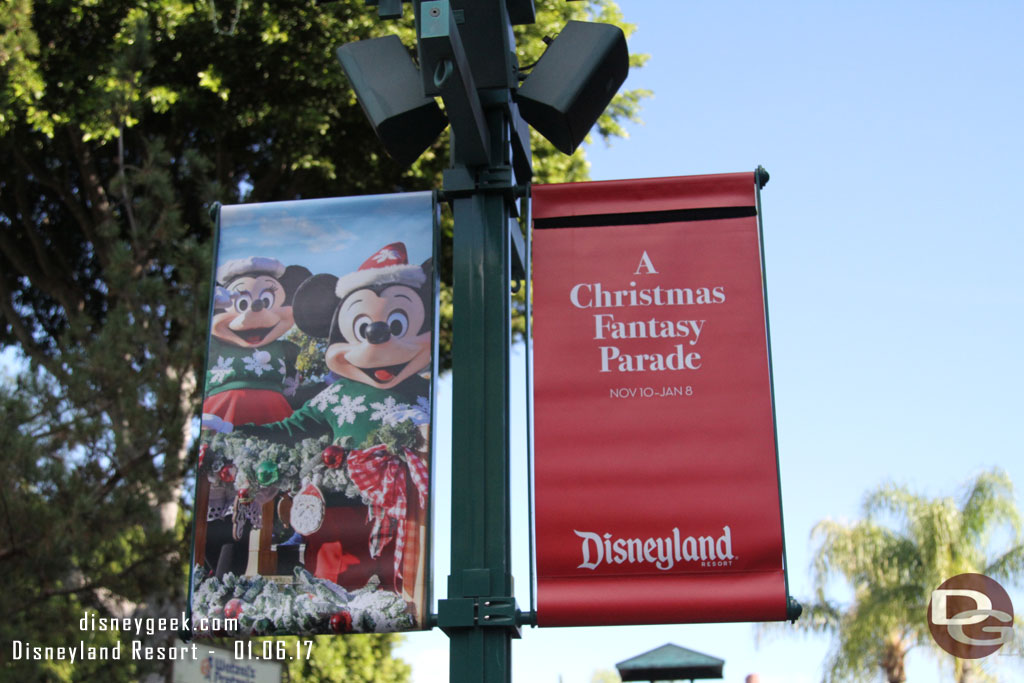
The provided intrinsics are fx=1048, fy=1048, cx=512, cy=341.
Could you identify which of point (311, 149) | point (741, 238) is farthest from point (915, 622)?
point (741, 238)

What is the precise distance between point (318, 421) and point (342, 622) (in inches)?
30.6

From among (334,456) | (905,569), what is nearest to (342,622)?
(334,456)

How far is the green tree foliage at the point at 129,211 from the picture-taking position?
8664 millimetres

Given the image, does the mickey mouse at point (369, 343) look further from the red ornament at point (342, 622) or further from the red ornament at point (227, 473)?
the red ornament at point (342, 622)

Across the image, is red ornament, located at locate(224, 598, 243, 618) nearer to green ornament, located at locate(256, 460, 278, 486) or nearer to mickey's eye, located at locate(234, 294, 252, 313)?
green ornament, located at locate(256, 460, 278, 486)

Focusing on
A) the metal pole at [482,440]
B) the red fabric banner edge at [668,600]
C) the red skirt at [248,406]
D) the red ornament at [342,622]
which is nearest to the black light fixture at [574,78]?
the metal pole at [482,440]

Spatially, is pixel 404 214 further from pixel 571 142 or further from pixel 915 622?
pixel 915 622

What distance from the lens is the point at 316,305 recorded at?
4.28m

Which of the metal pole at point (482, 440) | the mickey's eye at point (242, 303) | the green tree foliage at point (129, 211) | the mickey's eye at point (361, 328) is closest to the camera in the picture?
the metal pole at point (482, 440)

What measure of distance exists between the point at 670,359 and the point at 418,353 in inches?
39.0

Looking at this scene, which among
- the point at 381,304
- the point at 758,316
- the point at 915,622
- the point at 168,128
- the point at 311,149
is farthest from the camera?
the point at 915,622

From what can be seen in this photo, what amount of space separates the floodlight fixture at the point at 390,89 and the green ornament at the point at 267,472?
1.31 metres

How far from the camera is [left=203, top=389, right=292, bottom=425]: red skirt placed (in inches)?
161

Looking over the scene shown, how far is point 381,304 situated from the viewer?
4191 mm
